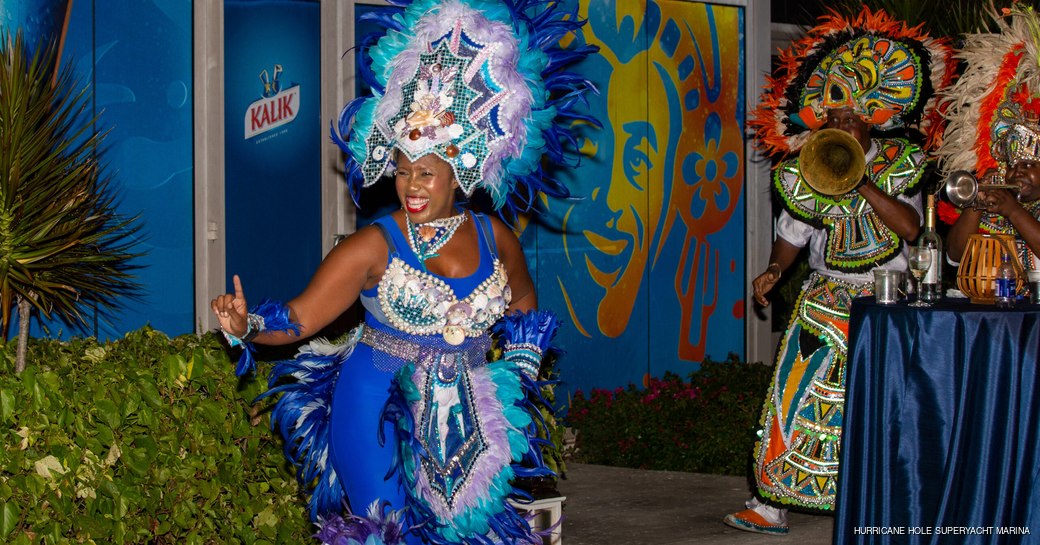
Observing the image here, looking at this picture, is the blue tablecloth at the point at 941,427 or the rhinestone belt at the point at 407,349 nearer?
the rhinestone belt at the point at 407,349

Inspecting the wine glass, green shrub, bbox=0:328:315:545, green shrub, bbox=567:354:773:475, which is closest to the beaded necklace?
green shrub, bbox=0:328:315:545

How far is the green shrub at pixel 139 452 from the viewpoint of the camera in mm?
4164

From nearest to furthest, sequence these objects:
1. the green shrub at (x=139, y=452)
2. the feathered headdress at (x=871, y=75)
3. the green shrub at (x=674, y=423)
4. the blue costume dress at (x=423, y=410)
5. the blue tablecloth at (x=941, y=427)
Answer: the blue costume dress at (x=423, y=410)
the green shrub at (x=139, y=452)
the blue tablecloth at (x=941, y=427)
the feathered headdress at (x=871, y=75)
the green shrub at (x=674, y=423)

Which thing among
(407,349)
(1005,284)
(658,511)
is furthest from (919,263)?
(658,511)

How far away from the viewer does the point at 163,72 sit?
7398 mm

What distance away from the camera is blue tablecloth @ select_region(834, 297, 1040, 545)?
14.6 feet

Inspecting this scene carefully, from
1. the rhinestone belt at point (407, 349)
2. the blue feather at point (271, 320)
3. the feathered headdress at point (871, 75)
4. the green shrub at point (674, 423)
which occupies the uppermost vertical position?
the feathered headdress at point (871, 75)

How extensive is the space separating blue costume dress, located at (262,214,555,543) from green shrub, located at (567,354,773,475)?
4.13 m

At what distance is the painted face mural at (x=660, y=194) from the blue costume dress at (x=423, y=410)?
187 inches

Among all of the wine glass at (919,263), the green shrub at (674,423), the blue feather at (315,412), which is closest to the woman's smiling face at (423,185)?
the blue feather at (315,412)

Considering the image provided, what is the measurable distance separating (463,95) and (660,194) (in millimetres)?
5483

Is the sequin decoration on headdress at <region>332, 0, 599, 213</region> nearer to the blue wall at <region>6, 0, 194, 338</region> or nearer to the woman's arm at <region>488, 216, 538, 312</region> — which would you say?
the woman's arm at <region>488, 216, 538, 312</region>

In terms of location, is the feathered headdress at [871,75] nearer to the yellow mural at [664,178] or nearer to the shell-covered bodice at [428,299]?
the shell-covered bodice at [428,299]

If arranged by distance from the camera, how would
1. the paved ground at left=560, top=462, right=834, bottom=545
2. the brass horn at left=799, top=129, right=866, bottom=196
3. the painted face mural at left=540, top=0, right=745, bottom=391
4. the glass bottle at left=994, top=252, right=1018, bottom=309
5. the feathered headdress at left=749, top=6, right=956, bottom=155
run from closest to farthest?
the glass bottle at left=994, top=252, right=1018, bottom=309 → the brass horn at left=799, top=129, right=866, bottom=196 → the feathered headdress at left=749, top=6, right=956, bottom=155 → the paved ground at left=560, top=462, right=834, bottom=545 → the painted face mural at left=540, top=0, right=745, bottom=391
